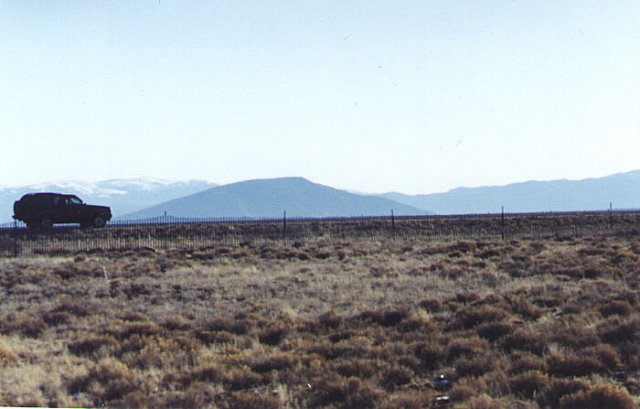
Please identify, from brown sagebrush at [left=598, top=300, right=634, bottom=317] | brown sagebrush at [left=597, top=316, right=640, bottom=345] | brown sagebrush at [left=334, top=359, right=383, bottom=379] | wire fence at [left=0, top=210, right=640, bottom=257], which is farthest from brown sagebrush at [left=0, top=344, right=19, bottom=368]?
wire fence at [left=0, top=210, right=640, bottom=257]

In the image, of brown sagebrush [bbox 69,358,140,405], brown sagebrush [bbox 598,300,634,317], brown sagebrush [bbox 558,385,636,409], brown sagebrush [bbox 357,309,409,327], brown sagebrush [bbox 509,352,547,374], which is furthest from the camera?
brown sagebrush [bbox 357,309,409,327]

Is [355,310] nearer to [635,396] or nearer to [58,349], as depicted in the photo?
[58,349]

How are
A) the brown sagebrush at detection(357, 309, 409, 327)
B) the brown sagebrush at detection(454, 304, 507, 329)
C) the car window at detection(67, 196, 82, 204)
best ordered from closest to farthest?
the brown sagebrush at detection(454, 304, 507, 329) < the brown sagebrush at detection(357, 309, 409, 327) < the car window at detection(67, 196, 82, 204)

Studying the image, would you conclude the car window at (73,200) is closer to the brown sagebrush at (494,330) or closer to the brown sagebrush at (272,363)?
the brown sagebrush at (272,363)

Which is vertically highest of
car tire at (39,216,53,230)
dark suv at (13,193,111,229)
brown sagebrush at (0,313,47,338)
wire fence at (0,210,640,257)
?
dark suv at (13,193,111,229)

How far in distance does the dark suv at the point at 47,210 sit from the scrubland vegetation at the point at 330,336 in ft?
61.5

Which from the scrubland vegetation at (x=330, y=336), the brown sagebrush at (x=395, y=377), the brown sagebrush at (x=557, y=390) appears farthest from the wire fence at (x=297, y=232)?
the brown sagebrush at (x=557, y=390)

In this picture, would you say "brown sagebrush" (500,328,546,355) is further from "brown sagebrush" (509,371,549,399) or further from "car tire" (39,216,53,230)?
"car tire" (39,216,53,230)

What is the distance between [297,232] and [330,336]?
3575 cm

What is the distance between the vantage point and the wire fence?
136ft

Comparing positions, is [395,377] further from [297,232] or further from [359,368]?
[297,232]

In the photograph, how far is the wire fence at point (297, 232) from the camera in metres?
41.5

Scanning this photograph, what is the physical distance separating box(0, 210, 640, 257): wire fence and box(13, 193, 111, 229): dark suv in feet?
2.31

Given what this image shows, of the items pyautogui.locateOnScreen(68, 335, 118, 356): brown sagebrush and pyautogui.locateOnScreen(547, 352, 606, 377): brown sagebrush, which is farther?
pyautogui.locateOnScreen(68, 335, 118, 356): brown sagebrush
